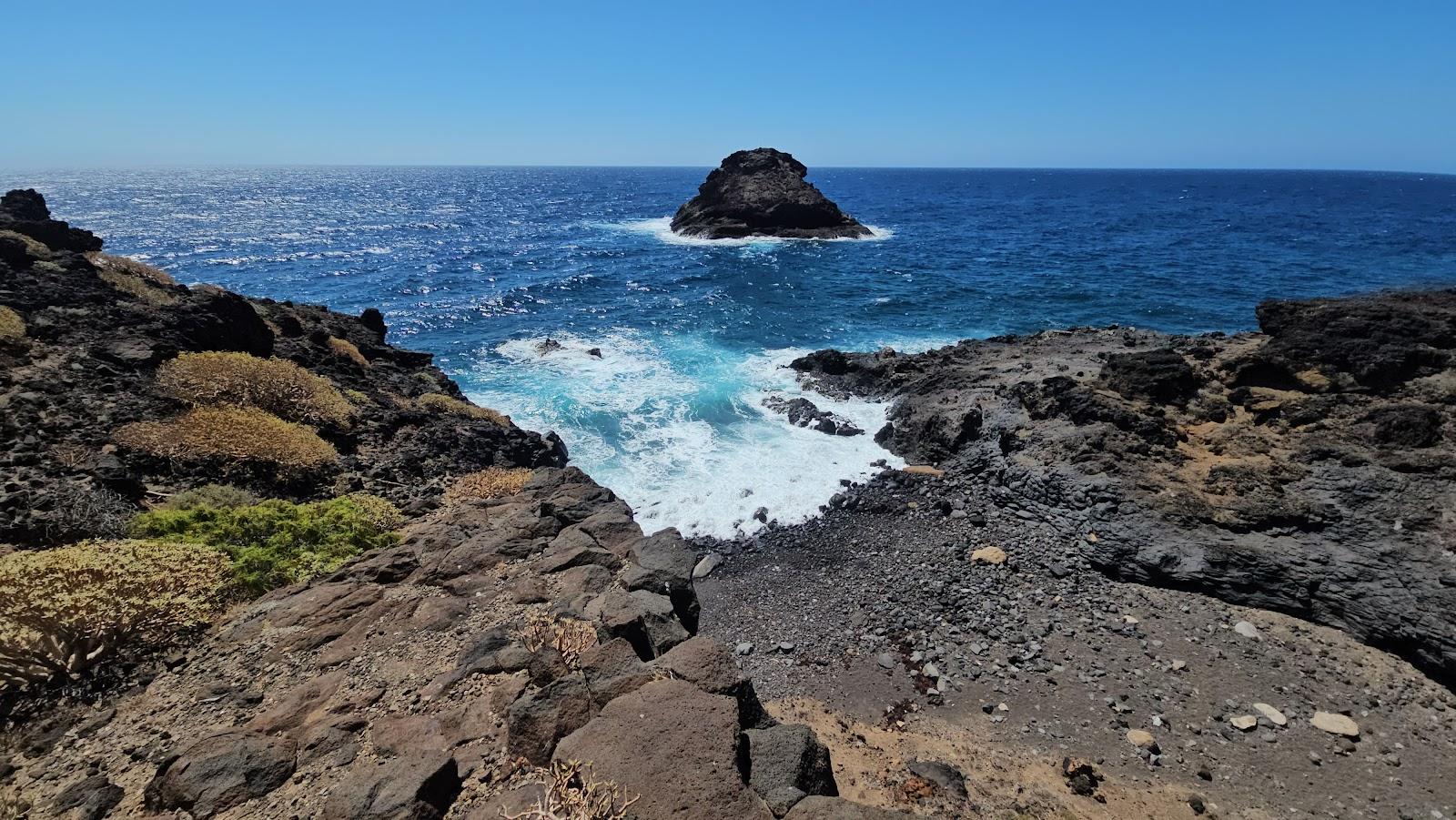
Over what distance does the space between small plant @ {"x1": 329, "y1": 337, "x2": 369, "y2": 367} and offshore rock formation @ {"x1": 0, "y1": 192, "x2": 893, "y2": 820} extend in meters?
6.41

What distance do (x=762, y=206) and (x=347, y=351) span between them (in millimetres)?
65624

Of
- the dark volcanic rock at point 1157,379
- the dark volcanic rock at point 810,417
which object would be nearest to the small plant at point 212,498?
the dark volcanic rock at point 810,417

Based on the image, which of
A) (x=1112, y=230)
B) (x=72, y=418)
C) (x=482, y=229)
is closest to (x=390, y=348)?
(x=72, y=418)

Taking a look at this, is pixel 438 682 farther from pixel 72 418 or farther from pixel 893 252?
pixel 893 252

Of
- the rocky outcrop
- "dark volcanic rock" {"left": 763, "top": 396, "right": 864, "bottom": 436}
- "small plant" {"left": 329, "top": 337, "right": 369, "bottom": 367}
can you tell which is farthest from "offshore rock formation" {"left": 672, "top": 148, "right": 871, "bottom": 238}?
the rocky outcrop

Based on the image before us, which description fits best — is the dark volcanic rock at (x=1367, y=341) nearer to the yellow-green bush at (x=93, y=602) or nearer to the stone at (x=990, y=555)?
the stone at (x=990, y=555)

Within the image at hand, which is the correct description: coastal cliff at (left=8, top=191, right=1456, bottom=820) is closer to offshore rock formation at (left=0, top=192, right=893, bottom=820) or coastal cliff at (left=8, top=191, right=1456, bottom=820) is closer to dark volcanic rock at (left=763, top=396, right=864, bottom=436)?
offshore rock formation at (left=0, top=192, right=893, bottom=820)

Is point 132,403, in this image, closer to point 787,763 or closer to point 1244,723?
point 787,763

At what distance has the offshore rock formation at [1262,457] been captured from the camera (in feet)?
40.4

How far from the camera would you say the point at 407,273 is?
5341 cm

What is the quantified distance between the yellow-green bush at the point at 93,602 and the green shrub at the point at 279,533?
2.22ft

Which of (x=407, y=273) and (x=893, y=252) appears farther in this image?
(x=893, y=252)

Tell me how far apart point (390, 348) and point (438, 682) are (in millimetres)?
19710

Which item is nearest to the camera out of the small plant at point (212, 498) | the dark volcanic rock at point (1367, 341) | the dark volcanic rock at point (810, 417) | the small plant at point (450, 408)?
the small plant at point (212, 498)
